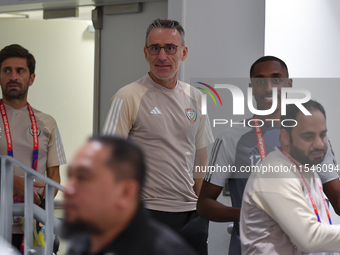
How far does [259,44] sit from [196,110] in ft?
3.13

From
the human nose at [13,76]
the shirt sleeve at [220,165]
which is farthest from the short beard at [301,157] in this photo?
the human nose at [13,76]

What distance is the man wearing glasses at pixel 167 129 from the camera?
6.25 ft

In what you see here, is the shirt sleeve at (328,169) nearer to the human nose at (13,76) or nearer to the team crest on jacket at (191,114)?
the team crest on jacket at (191,114)

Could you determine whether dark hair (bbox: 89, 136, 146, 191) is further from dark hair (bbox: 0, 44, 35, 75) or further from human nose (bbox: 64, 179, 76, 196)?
dark hair (bbox: 0, 44, 35, 75)

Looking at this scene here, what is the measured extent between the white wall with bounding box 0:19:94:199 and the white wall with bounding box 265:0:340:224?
7.62 ft

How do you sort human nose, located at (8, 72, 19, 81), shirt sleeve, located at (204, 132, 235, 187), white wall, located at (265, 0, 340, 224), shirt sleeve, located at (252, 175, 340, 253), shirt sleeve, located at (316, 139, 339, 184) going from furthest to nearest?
1. white wall, located at (265, 0, 340, 224)
2. human nose, located at (8, 72, 19, 81)
3. shirt sleeve, located at (204, 132, 235, 187)
4. shirt sleeve, located at (316, 139, 339, 184)
5. shirt sleeve, located at (252, 175, 340, 253)

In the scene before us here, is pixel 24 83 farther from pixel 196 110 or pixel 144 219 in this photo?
pixel 144 219

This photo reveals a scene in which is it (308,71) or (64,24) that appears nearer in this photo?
(308,71)

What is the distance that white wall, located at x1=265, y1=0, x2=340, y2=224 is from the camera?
8.40ft

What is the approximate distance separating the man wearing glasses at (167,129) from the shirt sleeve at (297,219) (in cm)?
71

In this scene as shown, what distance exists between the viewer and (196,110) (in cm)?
204

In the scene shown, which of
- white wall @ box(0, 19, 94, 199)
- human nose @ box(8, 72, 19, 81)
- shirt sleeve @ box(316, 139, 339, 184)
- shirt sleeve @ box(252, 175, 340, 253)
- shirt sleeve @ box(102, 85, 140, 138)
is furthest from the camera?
white wall @ box(0, 19, 94, 199)

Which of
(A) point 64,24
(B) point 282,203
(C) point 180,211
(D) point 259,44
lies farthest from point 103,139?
(A) point 64,24

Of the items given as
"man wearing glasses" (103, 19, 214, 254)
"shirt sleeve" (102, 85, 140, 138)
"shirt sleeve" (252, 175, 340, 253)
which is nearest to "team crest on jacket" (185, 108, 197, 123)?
"man wearing glasses" (103, 19, 214, 254)
